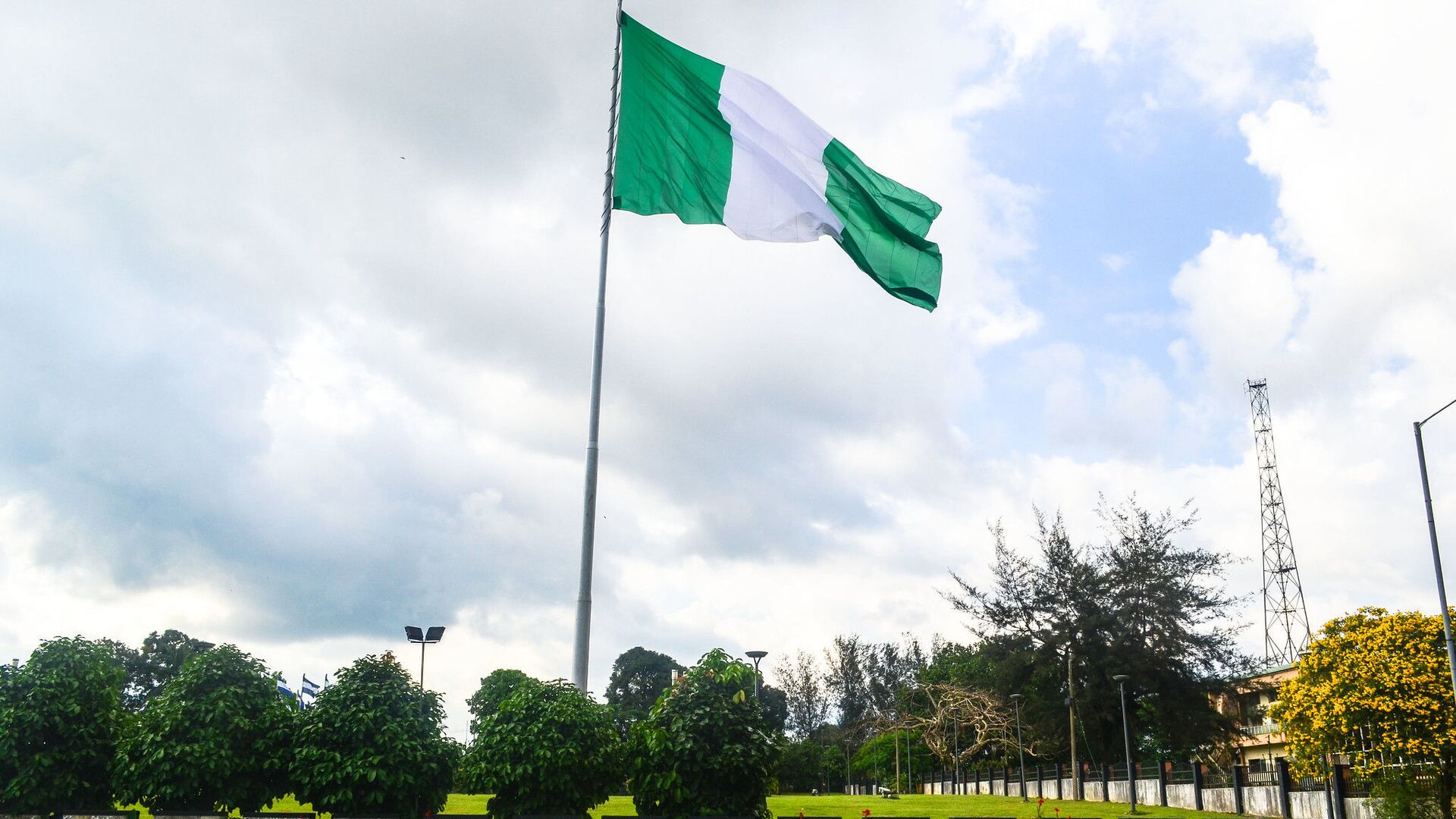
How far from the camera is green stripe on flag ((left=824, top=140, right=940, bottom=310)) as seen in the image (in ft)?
55.3

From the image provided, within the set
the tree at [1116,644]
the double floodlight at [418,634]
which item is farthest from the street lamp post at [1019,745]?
the double floodlight at [418,634]

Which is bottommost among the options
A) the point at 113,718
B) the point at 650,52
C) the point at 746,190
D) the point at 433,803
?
the point at 433,803

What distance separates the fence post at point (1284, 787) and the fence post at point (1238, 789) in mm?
1837

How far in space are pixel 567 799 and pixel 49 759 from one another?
739cm

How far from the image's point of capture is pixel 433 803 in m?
16.0

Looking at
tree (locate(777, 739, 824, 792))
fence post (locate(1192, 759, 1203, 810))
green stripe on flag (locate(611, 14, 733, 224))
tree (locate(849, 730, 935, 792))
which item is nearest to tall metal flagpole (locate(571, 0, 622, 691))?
green stripe on flag (locate(611, 14, 733, 224))

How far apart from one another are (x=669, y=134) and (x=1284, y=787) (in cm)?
3144

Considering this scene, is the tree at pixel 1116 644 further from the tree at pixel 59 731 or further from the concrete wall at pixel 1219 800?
the tree at pixel 59 731

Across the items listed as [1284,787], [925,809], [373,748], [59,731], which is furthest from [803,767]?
[59,731]

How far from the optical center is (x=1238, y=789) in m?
37.8

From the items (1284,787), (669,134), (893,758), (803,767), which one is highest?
(669,134)

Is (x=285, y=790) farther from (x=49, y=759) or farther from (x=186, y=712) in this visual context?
(x=49, y=759)

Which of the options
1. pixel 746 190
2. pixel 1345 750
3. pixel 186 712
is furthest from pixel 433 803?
pixel 1345 750

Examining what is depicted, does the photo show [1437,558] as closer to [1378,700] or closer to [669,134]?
[1378,700]
